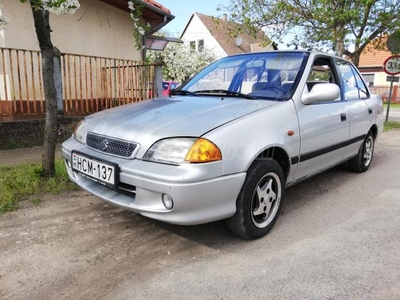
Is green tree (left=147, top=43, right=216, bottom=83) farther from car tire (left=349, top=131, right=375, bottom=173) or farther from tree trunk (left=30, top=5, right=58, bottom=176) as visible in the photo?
tree trunk (left=30, top=5, right=58, bottom=176)

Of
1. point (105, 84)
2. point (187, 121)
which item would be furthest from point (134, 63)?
point (187, 121)

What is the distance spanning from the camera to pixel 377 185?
439 cm

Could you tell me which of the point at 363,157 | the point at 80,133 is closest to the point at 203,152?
the point at 80,133

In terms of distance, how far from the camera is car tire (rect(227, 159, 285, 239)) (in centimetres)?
260

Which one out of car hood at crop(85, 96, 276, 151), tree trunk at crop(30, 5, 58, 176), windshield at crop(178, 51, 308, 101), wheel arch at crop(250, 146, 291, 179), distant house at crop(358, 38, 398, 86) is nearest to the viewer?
car hood at crop(85, 96, 276, 151)

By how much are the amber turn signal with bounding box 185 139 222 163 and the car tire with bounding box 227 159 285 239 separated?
1.22ft

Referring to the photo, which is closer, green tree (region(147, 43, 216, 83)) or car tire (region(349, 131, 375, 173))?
car tire (region(349, 131, 375, 173))

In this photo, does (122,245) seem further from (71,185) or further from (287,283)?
(71,185)

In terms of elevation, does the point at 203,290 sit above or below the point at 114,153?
below

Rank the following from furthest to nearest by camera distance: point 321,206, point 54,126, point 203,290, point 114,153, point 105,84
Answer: point 105,84 < point 54,126 < point 321,206 < point 114,153 < point 203,290

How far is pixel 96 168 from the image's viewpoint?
8.84 feet

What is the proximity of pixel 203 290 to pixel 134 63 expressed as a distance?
682 cm

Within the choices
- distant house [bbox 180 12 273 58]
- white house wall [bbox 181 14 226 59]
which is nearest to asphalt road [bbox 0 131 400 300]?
distant house [bbox 180 12 273 58]

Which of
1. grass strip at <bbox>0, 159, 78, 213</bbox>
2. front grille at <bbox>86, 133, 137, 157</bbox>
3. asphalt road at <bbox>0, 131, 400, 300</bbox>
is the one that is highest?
front grille at <bbox>86, 133, 137, 157</bbox>
